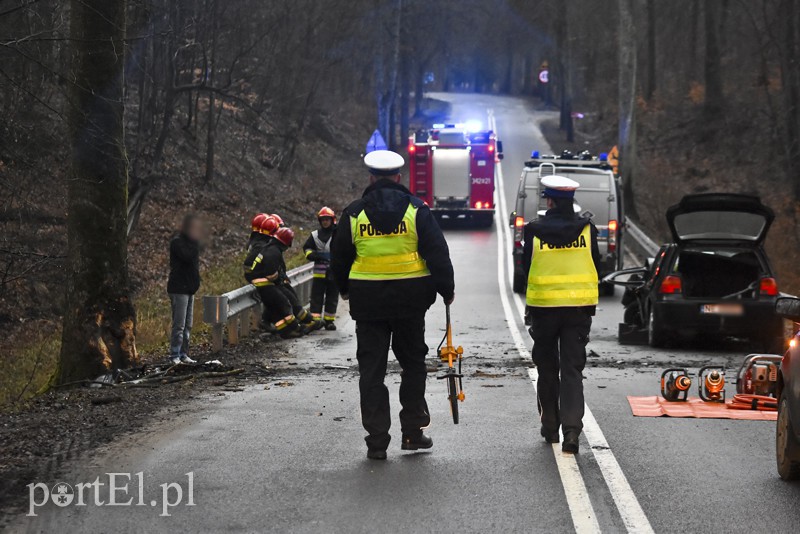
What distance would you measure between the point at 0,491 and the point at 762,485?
173 inches

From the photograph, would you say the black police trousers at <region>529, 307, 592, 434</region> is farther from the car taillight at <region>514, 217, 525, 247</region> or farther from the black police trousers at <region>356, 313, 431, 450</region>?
the car taillight at <region>514, 217, 525, 247</region>

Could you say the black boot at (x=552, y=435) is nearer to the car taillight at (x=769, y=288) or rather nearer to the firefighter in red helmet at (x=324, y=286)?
the car taillight at (x=769, y=288)

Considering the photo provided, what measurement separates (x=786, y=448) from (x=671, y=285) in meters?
8.83

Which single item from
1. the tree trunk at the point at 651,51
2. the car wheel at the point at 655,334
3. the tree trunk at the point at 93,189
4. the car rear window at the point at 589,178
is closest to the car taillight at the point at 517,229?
the car rear window at the point at 589,178

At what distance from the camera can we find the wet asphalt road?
20.8ft

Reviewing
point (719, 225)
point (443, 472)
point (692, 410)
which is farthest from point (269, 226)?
point (443, 472)

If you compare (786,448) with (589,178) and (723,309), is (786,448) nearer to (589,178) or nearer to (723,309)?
(723,309)

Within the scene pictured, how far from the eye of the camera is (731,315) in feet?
51.6

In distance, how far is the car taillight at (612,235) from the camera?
2489 centimetres

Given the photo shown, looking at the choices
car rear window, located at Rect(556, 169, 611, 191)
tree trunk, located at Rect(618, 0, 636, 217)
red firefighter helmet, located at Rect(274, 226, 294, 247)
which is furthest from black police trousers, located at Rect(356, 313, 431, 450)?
tree trunk, located at Rect(618, 0, 636, 217)

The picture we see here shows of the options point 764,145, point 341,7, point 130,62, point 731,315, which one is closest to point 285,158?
point 341,7

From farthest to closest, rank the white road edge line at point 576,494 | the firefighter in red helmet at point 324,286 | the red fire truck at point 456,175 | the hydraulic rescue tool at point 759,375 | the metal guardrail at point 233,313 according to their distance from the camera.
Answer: the red fire truck at point 456,175 < the firefighter in red helmet at point 324,286 < the metal guardrail at point 233,313 < the hydraulic rescue tool at point 759,375 < the white road edge line at point 576,494

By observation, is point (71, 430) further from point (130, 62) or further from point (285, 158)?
point (285, 158)

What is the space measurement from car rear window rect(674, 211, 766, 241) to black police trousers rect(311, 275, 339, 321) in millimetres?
5635
